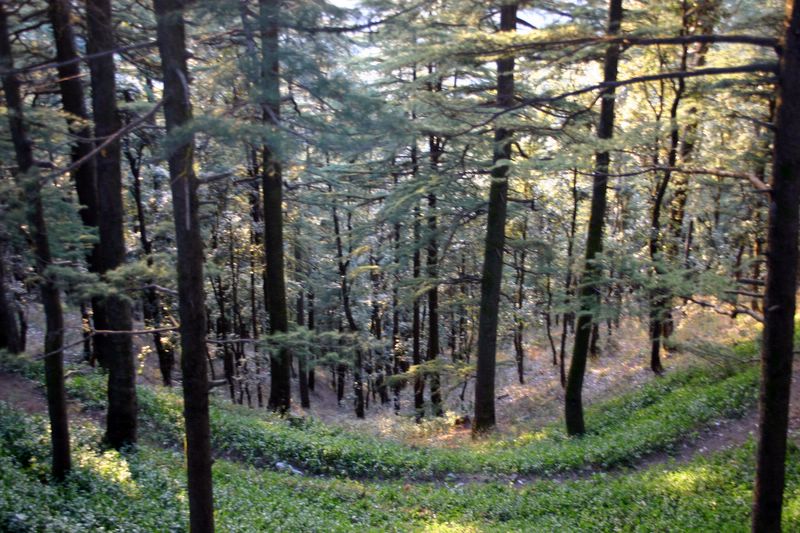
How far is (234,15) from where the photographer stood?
5.74 m

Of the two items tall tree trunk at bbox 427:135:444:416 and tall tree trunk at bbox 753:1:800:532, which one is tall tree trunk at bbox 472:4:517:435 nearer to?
tall tree trunk at bbox 427:135:444:416

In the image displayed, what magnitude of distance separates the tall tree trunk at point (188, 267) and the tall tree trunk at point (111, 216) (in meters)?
3.01

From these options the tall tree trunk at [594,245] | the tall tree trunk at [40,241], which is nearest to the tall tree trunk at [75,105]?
the tall tree trunk at [40,241]

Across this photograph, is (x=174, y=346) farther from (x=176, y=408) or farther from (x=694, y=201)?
(x=694, y=201)

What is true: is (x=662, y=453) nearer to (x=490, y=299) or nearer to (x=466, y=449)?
(x=466, y=449)

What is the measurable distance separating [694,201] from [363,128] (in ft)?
57.9

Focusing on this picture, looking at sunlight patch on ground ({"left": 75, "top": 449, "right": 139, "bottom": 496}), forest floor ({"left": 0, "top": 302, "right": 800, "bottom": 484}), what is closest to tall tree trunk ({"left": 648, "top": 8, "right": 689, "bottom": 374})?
forest floor ({"left": 0, "top": 302, "right": 800, "bottom": 484})

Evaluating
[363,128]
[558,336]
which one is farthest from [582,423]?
[558,336]

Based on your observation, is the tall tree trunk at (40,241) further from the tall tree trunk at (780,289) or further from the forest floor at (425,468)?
the tall tree trunk at (780,289)

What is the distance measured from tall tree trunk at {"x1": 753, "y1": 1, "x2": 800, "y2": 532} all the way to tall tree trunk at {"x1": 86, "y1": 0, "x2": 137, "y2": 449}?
842cm

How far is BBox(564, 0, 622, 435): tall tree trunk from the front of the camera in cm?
1108

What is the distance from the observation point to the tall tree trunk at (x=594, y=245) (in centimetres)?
1108

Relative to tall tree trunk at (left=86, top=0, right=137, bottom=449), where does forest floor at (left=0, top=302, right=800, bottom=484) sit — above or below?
below

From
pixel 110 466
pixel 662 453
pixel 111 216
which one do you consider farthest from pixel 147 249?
pixel 662 453
